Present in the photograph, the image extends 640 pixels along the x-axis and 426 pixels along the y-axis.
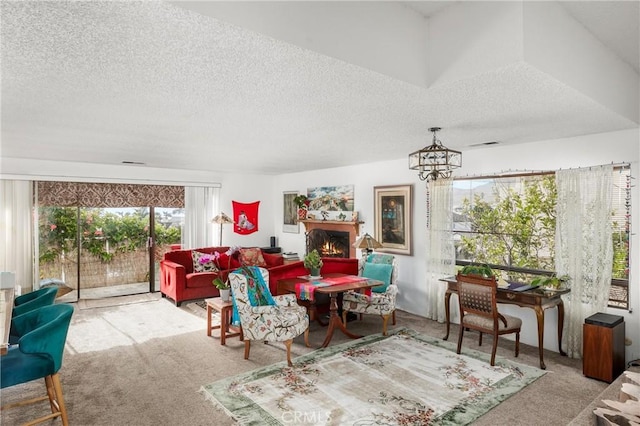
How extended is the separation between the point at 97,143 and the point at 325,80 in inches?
133

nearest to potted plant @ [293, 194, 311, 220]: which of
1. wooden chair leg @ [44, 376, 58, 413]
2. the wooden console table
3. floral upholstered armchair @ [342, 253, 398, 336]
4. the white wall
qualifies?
the white wall

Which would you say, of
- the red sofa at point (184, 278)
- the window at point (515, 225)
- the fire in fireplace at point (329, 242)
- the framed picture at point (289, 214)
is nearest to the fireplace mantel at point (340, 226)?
the fire in fireplace at point (329, 242)

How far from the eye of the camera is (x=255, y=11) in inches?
63.1

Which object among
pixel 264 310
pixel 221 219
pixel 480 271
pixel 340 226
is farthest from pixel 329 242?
pixel 264 310

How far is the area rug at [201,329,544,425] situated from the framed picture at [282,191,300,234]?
401cm

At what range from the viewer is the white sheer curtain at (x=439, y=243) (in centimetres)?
511

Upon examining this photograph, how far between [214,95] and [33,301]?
253 cm

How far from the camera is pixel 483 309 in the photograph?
381 cm

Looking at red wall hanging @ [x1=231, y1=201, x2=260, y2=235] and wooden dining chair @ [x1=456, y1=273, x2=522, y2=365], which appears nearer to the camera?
wooden dining chair @ [x1=456, y1=273, x2=522, y2=365]

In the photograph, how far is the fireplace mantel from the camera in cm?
647

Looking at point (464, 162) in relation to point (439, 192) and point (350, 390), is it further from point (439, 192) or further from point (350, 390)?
point (350, 390)

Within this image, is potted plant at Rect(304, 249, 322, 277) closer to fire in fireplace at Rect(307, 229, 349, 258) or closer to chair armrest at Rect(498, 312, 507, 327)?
fire in fireplace at Rect(307, 229, 349, 258)

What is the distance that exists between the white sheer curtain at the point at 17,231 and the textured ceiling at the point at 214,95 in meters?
1.68

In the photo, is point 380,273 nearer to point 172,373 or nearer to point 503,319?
point 503,319
